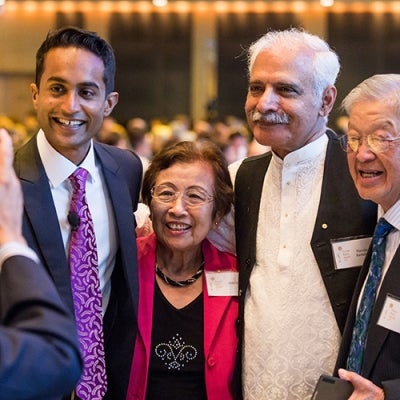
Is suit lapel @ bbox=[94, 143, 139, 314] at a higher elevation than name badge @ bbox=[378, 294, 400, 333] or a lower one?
higher

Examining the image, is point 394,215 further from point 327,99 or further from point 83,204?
point 83,204

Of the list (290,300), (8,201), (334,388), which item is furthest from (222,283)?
(8,201)

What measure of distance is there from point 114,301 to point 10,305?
114 cm

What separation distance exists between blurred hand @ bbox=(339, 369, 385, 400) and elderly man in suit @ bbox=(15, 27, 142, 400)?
0.74 meters

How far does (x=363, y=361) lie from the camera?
6.78 ft

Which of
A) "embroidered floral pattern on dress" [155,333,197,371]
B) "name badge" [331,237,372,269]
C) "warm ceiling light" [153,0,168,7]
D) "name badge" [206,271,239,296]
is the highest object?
"warm ceiling light" [153,0,168,7]

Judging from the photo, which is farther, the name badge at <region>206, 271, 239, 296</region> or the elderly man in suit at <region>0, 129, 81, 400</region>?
the name badge at <region>206, 271, 239, 296</region>

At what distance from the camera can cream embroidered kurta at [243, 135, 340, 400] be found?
2373 mm

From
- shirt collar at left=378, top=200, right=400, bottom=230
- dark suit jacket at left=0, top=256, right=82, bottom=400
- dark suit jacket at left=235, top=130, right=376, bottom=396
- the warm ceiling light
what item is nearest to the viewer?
dark suit jacket at left=0, top=256, right=82, bottom=400

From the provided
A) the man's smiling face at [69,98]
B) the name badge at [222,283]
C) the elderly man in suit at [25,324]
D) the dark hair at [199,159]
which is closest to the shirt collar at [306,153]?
the dark hair at [199,159]

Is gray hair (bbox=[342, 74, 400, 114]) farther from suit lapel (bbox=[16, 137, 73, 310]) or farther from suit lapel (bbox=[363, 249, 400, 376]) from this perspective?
suit lapel (bbox=[16, 137, 73, 310])

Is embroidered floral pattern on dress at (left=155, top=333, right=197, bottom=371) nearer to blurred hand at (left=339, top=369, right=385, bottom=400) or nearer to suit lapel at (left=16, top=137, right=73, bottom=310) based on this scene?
suit lapel at (left=16, top=137, right=73, bottom=310)

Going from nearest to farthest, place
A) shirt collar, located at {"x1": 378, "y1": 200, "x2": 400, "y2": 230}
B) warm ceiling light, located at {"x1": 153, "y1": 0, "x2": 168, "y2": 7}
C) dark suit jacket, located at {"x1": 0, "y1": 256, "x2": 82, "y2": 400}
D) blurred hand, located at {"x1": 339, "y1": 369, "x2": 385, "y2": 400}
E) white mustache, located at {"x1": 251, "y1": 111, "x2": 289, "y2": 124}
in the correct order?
1. dark suit jacket, located at {"x1": 0, "y1": 256, "x2": 82, "y2": 400}
2. blurred hand, located at {"x1": 339, "y1": 369, "x2": 385, "y2": 400}
3. shirt collar, located at {"x1": 378, "y1": 200, "x2": 400, "y2": 230}
4. white mustache, located at {"x1": 251, "y1": 111, "x2": 289, "y2": 124}
5. warm ceiling light, located at {"x1": 153, "y1": 0, "x2": 168, "y2": 7}

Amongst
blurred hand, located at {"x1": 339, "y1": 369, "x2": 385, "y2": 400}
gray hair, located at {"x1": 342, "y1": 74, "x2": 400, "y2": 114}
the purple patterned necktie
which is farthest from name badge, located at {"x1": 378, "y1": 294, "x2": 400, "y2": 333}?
the purple patterned necktie
